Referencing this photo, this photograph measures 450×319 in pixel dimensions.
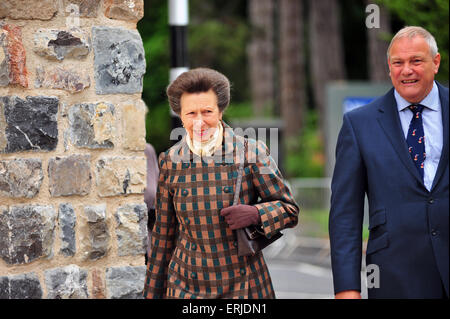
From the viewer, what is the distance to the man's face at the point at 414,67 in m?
3.44

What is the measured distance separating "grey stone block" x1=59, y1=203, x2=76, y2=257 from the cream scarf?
27.7 inches

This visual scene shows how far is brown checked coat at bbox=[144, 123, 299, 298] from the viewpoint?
12.6 ft

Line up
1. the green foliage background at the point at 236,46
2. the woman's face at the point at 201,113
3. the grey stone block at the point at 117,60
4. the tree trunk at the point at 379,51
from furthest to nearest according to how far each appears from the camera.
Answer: the tree trunk at the point at 379,51
the green foliage background at the point at 236,46
the grey stone block at the point at 117,60
the woman's face at the point at 201,113

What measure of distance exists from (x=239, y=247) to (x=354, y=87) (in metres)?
8.50

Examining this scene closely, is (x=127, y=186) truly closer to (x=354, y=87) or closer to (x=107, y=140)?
(x=107, y=140)

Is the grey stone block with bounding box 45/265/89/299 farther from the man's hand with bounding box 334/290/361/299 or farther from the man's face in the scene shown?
the man's face

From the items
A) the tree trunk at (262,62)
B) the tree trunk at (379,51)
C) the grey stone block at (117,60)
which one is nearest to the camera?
the grey stone block at (117,60)

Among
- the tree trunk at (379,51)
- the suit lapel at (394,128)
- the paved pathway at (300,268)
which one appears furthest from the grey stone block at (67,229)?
the tree trunk at (379,51)

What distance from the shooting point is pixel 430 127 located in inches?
136

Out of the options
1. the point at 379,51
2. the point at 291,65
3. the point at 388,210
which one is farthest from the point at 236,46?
the point at 388,210

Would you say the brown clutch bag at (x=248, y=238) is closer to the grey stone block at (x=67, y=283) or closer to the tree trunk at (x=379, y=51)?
the grey stone block at (x=67, y=283)

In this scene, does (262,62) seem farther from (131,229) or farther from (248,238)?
(248,238)

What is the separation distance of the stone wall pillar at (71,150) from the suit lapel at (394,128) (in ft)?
4.35
